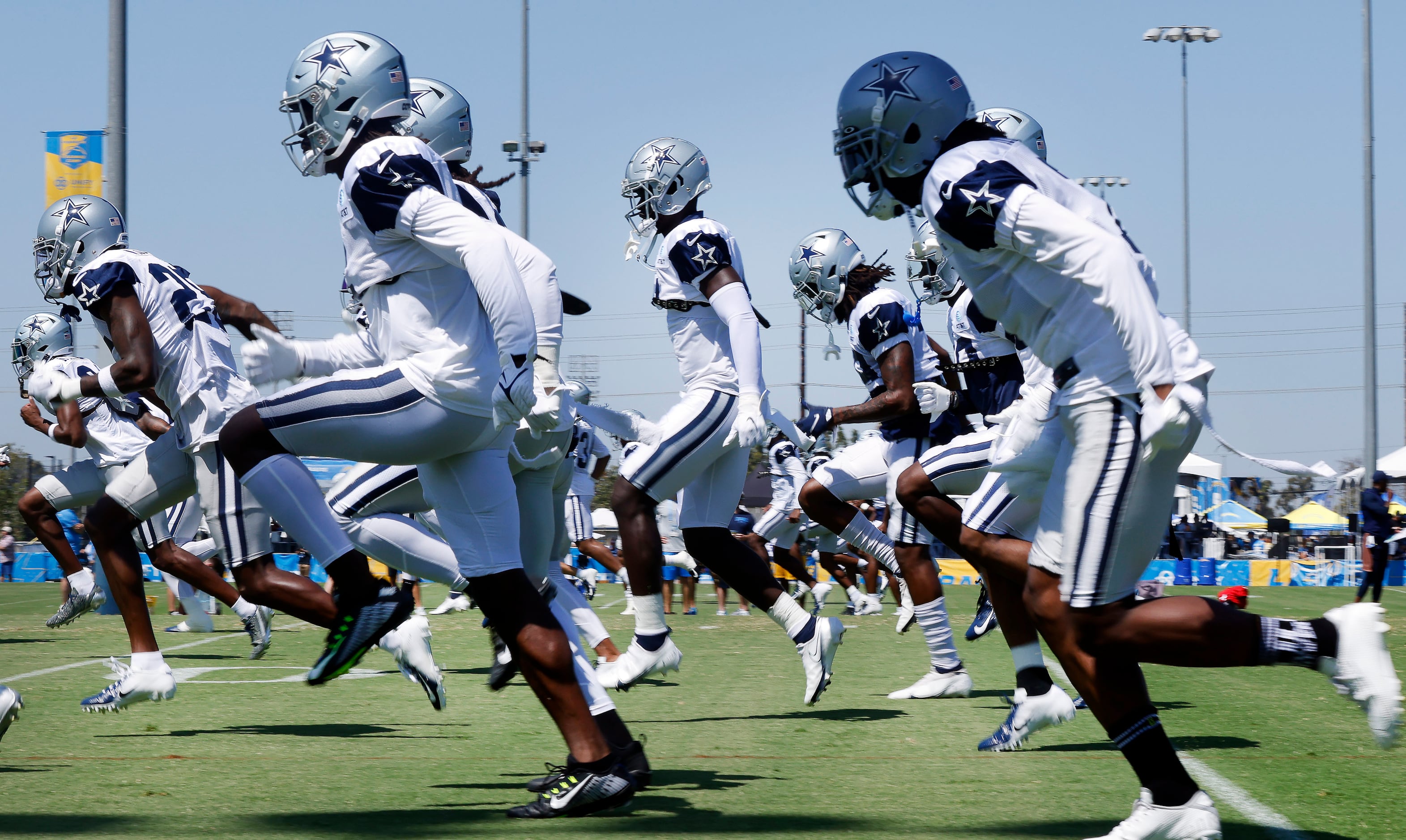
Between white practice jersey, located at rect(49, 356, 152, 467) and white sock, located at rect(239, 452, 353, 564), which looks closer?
white sock, located at rect(239, 452, 353, 564)

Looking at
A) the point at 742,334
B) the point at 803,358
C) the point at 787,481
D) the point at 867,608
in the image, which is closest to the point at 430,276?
the point at 742,334

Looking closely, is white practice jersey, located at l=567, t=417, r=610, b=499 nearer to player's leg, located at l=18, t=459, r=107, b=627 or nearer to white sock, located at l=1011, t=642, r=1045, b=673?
player's leg, located at l=18, t=459, r=107, b=627

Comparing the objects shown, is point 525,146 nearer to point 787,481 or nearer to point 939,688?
point 787,481

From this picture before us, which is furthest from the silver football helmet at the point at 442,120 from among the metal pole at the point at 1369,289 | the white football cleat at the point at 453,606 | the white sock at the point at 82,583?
the metal pole at the point at 1369,289

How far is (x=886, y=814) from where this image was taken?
3.84m

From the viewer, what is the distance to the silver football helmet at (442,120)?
605cm

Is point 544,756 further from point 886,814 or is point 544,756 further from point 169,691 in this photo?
point 169,691

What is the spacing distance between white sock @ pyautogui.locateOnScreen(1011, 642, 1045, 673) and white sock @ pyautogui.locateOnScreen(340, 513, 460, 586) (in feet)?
8.38

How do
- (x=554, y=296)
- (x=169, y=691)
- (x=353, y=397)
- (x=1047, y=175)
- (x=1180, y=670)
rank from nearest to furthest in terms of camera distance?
(x=1047, y=175)
(x=353, y=397)
(x=554, y=296)
(x=169, y=691)
(x=1180, y=670)

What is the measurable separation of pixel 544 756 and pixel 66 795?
164 centimetres

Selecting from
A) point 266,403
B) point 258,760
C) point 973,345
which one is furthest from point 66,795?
point 973,345

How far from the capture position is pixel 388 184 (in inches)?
156

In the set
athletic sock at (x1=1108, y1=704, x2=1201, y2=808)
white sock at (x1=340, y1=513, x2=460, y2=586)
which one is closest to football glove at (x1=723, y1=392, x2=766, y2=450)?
white sock at (x1=340, y1=513, x2=460, y2=586)

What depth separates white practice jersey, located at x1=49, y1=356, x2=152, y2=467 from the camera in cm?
1156
